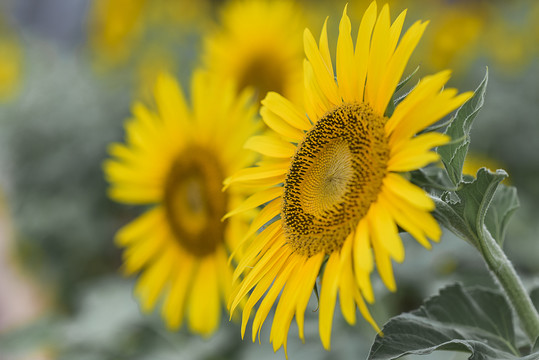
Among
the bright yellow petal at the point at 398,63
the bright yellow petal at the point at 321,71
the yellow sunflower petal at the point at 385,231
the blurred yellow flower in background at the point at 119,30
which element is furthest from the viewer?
the blurred yellow flower in background at the point at 119,30

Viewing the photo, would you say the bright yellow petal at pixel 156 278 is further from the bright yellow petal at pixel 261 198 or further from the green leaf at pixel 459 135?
the green leaf at pixel 459 135

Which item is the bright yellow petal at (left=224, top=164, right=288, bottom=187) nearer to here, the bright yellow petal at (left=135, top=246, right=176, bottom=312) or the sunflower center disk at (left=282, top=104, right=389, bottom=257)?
the sunflower center disk at (left=282, top=104, right=389, bottom=257)

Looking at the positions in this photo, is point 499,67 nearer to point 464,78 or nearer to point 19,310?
point 464,78

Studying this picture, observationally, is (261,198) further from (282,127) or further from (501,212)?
(501,212)

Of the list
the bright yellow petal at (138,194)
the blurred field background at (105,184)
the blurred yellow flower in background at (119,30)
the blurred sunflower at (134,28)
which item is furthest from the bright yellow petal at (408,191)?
the blurred yellow flower in background at (119,30)

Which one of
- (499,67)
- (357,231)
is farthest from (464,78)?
(357,231)

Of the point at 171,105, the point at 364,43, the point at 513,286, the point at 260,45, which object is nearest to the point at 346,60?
the point at 364,43
